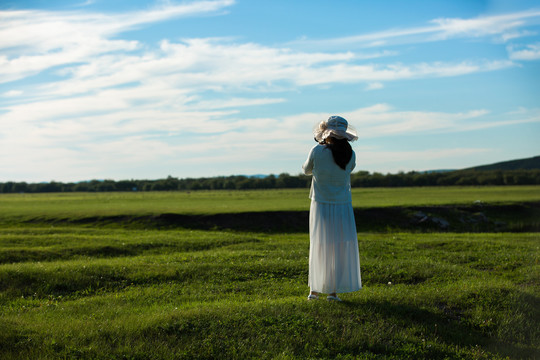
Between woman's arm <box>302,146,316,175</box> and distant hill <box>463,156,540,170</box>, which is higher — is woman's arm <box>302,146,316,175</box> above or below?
below

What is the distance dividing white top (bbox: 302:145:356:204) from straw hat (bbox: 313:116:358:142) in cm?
32

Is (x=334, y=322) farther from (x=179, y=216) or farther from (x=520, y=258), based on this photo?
(x=179, y=216)

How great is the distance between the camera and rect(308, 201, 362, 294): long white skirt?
9180 millimetres

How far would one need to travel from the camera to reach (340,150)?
9094 mm

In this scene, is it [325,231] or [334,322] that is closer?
[334,322]

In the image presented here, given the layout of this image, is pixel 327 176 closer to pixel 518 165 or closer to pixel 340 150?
pixel 340 150

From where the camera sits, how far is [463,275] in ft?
41.5

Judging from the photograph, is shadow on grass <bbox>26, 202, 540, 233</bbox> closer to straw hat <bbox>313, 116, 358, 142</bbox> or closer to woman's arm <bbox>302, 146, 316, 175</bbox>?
woman's arm <bbox>302, 146, 316, 175</bbox>

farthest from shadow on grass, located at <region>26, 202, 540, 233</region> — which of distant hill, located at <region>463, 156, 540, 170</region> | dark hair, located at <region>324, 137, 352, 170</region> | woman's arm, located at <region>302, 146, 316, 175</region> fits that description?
distant hill, located at <region>463, 156, 540, 170</region>

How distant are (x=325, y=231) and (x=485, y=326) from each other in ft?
12.0

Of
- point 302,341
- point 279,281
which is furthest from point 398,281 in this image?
point 302,341

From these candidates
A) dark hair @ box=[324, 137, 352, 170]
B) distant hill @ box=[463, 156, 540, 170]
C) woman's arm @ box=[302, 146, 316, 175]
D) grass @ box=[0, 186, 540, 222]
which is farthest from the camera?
distant hill @ box=[463, 156, 540, 170]

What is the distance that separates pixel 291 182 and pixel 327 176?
117664 mm

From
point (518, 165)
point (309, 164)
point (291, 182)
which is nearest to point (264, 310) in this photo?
point (309, 164)
